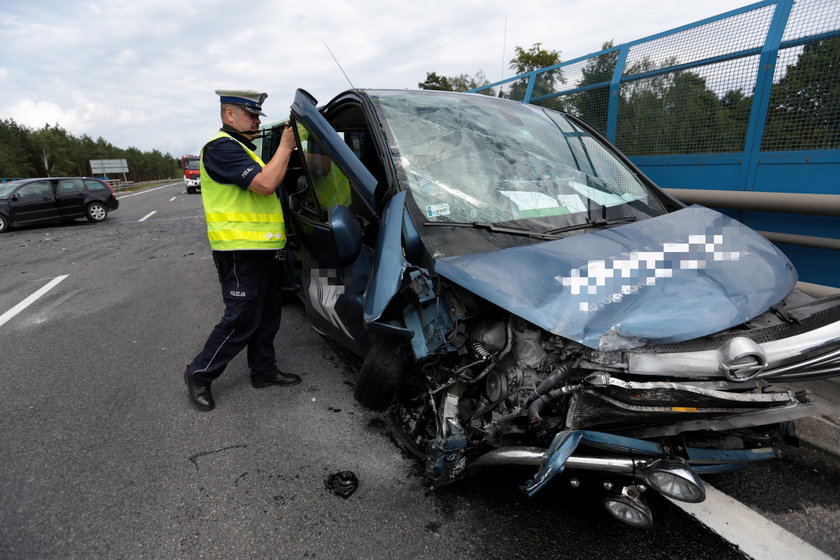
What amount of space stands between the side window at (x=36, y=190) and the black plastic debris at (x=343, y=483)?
15.2 meters

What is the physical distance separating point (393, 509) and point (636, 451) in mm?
1125

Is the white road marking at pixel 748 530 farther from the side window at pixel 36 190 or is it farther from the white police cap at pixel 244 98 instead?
the side window at pixel 36 190

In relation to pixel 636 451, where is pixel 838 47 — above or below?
above

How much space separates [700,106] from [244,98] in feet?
12.6

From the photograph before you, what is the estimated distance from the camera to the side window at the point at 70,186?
534 inches

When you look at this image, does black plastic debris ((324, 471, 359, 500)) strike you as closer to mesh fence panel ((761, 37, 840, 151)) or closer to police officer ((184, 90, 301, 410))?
police officer ((184, 90, 301, 410))

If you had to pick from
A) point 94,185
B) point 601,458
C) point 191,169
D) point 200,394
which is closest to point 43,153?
point 191,169

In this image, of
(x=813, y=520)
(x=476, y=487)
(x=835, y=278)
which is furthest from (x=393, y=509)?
(x=835, y=278)

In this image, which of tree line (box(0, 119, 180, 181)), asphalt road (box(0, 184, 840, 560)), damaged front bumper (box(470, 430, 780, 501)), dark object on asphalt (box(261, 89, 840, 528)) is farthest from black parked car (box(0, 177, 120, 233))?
tree line (box(0, 119, 180, 181))

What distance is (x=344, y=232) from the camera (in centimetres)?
209

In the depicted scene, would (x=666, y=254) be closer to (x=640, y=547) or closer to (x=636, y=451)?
(x=636, y=451)

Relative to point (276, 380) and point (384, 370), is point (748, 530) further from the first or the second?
point (276, 380)

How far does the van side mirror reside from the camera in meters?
2.09

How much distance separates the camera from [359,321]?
2467 millimetres
